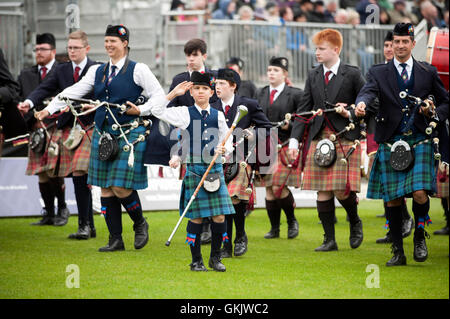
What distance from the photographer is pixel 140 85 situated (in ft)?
21.4

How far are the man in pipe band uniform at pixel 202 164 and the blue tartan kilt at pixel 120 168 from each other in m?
0.91

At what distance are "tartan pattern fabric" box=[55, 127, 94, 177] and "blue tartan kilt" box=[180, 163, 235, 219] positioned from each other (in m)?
1.89

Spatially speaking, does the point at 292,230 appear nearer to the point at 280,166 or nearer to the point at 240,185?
the point at 280,166

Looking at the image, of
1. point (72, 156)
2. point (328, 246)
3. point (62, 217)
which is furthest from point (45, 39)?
point (328, 246)

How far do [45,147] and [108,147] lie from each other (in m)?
2.07

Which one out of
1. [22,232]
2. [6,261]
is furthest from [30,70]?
[6,261]

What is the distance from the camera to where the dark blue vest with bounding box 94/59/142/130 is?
255 inches

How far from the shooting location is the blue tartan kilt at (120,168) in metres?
6.50

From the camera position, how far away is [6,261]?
6.09 m

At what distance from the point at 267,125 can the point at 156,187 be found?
378cm

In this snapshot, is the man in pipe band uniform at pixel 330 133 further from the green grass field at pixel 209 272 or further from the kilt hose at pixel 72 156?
the kilt hose at pixel 72 156

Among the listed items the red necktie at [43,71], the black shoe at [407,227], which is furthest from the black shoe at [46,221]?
the black shoe at [407,227]
